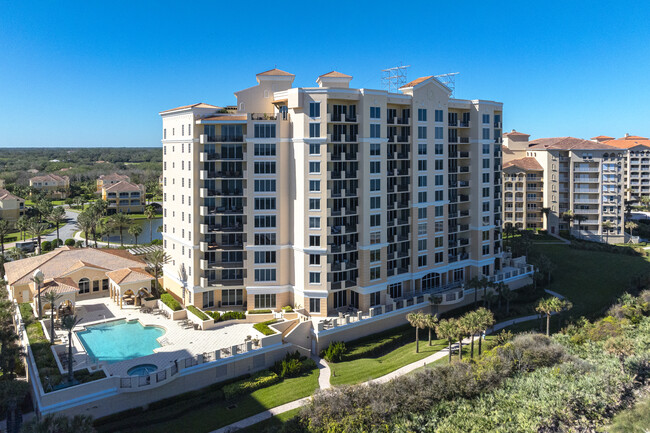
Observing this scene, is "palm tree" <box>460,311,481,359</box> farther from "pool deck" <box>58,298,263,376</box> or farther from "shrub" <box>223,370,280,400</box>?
"pool deck" <box>58,298,263,376</box>

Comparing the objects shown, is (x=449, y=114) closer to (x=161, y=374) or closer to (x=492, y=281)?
(x=492, y=281)

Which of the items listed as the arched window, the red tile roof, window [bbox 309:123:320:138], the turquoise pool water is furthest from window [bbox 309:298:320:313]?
the red tile roof

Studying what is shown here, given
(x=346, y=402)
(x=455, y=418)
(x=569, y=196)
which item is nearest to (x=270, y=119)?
(x=346, y=402)

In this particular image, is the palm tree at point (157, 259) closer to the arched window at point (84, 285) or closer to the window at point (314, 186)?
the arched window at point (84, 285)

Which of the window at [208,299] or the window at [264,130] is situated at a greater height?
the window at [264,130]

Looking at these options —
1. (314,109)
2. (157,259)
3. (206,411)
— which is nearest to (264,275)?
(157,259)

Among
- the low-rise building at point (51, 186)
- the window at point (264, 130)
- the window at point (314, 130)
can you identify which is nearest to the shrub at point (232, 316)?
the window at point (264, 130)

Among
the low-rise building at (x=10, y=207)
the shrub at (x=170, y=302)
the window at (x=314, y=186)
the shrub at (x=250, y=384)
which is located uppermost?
the window at (x=314, y=186)
